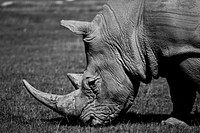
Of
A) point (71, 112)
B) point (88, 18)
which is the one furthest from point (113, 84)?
point (88, 18)

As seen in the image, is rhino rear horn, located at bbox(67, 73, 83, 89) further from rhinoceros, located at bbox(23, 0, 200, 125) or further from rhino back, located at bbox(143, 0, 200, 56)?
rhino back, located at bbox(143, 0, 200, 56)

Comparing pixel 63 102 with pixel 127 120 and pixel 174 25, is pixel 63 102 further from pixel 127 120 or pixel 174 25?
pixel 174 25

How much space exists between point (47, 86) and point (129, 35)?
13.7 ft

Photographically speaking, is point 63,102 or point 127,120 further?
point 127,120

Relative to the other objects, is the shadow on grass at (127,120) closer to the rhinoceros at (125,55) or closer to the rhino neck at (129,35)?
the rhinoceros at (125,55)

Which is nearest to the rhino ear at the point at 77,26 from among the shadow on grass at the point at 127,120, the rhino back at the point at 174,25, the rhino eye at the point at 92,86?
the rhino eye at the point at 92,86

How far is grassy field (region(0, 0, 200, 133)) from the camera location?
5.99 m

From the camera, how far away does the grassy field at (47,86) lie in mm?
5988

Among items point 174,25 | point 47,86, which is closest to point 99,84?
point 174,25

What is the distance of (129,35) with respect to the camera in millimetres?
5734

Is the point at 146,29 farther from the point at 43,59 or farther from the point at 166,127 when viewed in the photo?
the point at 43,59

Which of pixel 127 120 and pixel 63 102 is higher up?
pixel 63 102

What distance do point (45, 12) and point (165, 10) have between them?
92.2 ft

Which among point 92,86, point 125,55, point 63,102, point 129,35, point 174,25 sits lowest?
point 63,102
